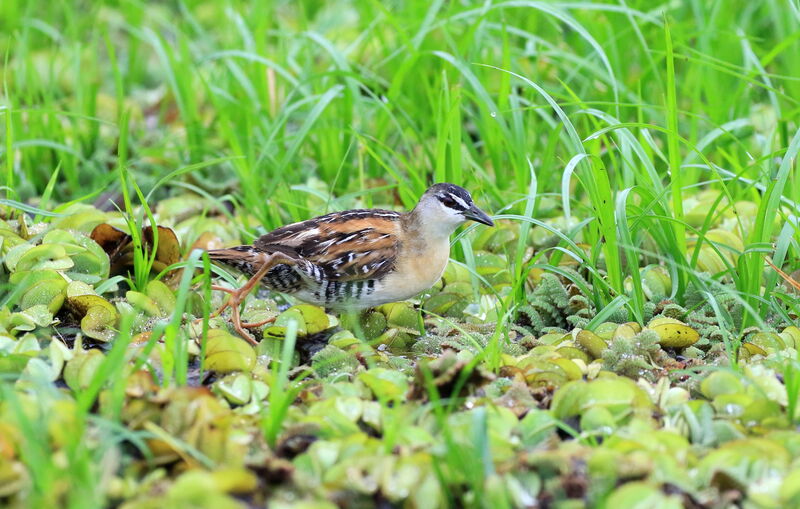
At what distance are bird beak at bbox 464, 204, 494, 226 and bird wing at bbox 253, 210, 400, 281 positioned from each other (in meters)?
0.41

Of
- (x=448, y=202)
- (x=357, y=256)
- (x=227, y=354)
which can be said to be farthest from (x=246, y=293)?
(x=448, y=202)

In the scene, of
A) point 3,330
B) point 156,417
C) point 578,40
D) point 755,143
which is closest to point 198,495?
point 156,417

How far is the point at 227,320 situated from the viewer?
5680 mm

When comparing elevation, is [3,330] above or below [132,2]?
below

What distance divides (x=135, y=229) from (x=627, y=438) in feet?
8.96

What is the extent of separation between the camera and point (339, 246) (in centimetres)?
568

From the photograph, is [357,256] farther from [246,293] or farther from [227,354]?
[227,354]

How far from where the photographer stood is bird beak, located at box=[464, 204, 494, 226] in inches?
222

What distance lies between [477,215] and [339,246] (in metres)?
0.74

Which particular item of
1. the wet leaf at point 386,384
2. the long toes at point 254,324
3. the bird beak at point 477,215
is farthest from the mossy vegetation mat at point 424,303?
the bird beak at point 477,215

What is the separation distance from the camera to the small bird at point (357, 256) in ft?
18.5

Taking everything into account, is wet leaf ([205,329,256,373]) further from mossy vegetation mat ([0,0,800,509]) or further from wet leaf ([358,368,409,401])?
wet leaf ([358,368,409,401])

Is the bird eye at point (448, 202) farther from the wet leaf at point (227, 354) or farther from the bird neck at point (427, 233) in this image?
the wet leaf at point (227, 354)

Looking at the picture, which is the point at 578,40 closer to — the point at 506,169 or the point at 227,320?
the point at 506,169
